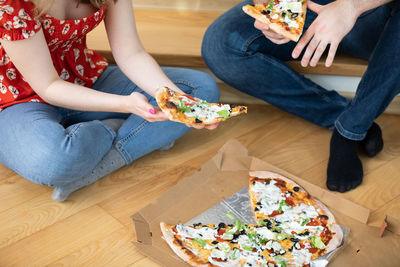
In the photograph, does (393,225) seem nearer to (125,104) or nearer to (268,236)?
(268,236)

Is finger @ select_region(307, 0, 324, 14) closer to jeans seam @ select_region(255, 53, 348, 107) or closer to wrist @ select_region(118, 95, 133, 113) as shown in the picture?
jeans seam @ select_region(255, 53, 348, 107)

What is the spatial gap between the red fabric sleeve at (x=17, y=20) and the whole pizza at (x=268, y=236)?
1.83 ft

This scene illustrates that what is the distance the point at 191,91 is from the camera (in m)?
1.44

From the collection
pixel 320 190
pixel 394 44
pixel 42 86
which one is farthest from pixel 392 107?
pixel 42 86

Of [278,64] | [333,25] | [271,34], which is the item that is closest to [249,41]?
[278,64]

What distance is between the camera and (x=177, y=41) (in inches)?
70.4

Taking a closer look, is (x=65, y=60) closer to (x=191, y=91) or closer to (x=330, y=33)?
(x=191, y=91)

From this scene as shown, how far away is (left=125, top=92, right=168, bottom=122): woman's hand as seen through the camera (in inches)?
41.8

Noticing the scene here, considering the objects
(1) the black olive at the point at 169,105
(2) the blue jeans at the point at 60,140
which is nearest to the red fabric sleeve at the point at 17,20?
(2) the blue jeans at the point at 60,140

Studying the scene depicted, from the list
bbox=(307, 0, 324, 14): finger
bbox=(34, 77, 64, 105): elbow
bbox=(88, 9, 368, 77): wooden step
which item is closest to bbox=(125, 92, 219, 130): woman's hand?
bbox=(34, 77, 64, 105): elbow

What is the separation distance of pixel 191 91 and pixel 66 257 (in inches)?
24.0

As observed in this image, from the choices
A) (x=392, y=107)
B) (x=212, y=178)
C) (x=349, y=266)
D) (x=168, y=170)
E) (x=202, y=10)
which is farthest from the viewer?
(x=202, y=10)

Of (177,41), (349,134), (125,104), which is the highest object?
(125,104)

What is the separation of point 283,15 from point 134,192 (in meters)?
0.65
